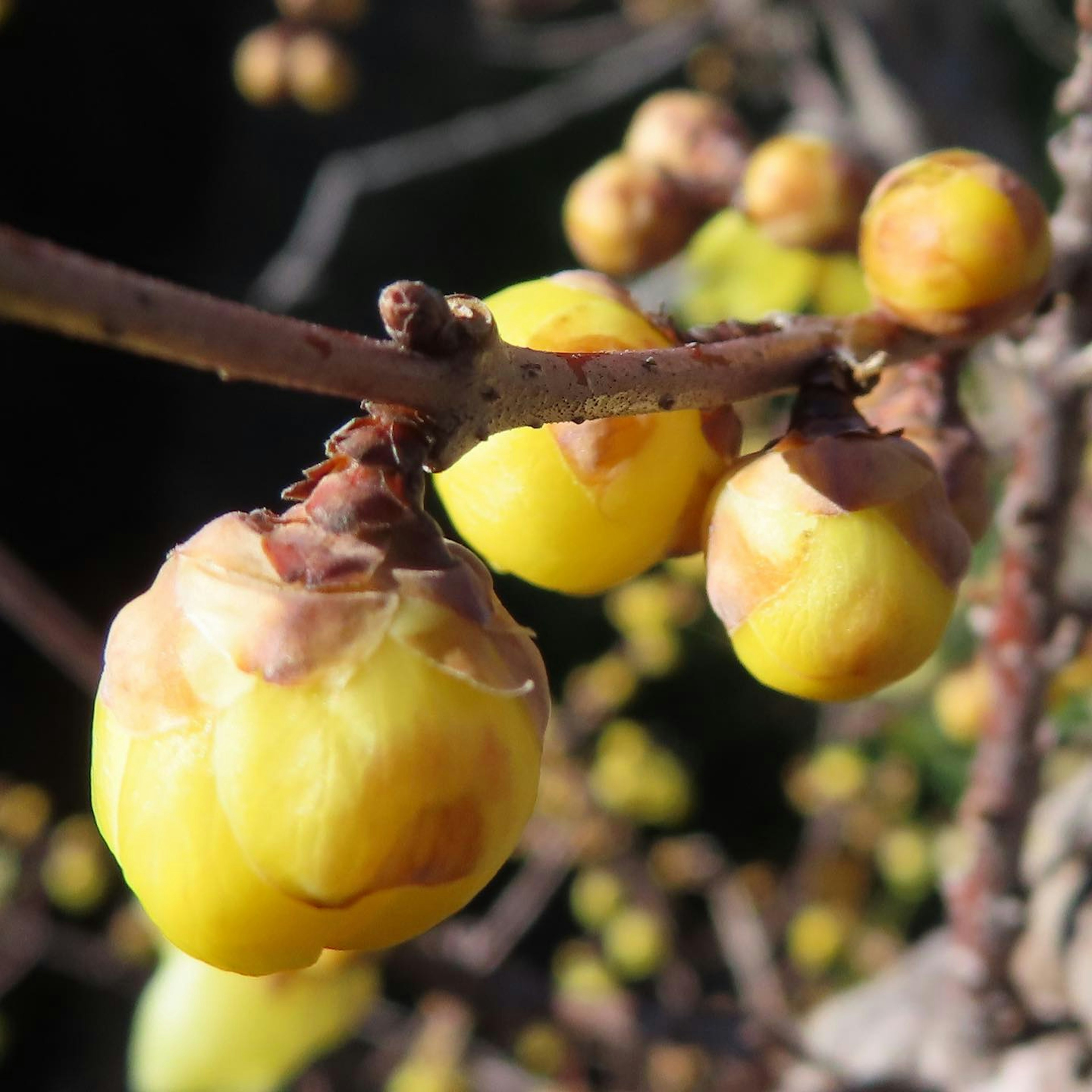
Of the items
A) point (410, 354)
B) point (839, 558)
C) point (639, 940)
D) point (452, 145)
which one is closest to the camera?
point (410, 354)

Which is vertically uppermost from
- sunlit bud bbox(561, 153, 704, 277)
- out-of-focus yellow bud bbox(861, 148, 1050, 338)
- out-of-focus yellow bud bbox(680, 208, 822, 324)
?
out-of-focus yellow bud bbox(861, 148, 1050, 338)

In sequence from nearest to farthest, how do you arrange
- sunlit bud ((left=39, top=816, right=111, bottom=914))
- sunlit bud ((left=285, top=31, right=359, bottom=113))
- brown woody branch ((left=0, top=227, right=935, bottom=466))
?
brown woody branch ((left=0, top=227, right=935, bottom=466)) → sunlit bud ((left=285, top=31, right=359, bottom=113)) → sunlit bud ((left=39, top=816, right=111, bottom=914))

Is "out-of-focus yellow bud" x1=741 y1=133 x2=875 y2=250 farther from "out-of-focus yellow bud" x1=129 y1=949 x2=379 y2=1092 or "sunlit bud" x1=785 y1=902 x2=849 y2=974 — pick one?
"sunlit bud" x1=785 y1=902 x2=849 y2=974

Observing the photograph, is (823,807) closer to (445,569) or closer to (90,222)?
(445,569)

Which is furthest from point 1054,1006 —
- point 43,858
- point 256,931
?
point 43,858

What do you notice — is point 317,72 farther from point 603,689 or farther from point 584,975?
point 584,975

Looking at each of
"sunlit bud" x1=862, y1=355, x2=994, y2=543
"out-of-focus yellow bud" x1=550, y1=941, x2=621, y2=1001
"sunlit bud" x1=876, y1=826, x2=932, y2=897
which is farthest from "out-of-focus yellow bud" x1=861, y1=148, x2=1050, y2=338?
"sunlit bud" x1=876, y1=826, x2=932, y2=897

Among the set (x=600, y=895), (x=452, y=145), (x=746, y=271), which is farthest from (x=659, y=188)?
(x=452, y=145)
